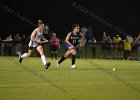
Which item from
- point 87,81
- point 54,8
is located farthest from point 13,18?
point 87,81

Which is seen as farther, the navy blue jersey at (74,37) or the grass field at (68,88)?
the navy blue jersey at (74,37)

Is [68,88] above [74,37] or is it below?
below

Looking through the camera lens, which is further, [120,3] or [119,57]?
[120,3]

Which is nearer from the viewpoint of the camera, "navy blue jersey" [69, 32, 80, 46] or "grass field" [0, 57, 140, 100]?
"grass field" [0, 57, 140, 100]

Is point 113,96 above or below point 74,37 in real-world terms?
below

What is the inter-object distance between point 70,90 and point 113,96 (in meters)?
1.75

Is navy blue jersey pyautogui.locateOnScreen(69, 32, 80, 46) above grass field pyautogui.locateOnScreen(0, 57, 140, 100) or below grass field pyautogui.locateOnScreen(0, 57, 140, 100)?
above

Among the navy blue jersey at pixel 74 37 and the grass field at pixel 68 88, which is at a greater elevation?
the navy blue jersey at pixel 74 37

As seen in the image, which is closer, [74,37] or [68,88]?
[68,88]

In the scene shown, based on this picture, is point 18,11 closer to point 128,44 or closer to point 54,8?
point 54,8

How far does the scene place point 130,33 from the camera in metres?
52.3

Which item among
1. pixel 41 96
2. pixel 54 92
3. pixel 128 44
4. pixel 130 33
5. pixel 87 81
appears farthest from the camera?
pixel 130 33

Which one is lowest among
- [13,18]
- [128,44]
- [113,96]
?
[113,96]

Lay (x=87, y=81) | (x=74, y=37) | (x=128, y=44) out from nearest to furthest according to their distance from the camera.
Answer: (x=87, y=81), (x=74, y=37), (x=128, y=44)
